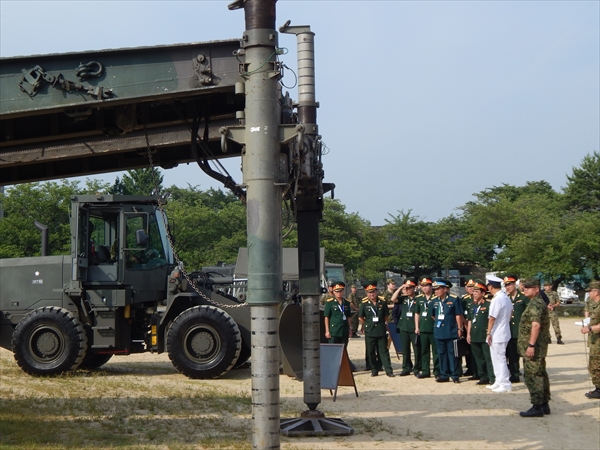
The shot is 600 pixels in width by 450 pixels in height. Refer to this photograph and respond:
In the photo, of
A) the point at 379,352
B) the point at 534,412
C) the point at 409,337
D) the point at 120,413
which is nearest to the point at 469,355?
the point at 409,337

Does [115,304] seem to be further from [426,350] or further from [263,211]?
[263,211]

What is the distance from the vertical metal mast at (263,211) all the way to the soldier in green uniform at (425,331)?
774 cm

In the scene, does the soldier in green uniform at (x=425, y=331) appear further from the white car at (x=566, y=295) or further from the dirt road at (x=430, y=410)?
the white car at (x=566, y=295)

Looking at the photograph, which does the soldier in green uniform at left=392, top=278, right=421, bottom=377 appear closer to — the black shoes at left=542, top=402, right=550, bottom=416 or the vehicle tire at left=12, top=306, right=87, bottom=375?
the black shoes at left=542, top=402, right=550, bottom=416

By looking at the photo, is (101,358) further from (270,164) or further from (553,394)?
(270,164)

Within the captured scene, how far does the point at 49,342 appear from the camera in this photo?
14633mm

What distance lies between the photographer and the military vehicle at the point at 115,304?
46.9 feet

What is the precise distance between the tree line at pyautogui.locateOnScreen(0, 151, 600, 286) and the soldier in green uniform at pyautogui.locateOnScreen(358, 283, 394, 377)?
59.6 feet

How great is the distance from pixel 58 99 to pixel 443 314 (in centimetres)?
844

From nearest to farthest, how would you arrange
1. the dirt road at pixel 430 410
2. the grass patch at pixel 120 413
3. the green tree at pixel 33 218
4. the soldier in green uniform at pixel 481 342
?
the grass patch at pixel 120 413 < the dirt road at pixel 430 410 < the soldier in green uniform at pixel 481 342 < the green tree at pixel 33 218

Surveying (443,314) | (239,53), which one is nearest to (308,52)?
(239,53)

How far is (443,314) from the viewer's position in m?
14.3

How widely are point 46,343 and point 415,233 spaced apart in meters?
40.0

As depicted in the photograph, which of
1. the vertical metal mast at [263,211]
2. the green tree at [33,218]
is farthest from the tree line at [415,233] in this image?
the vertical metal mast at [263,211]
